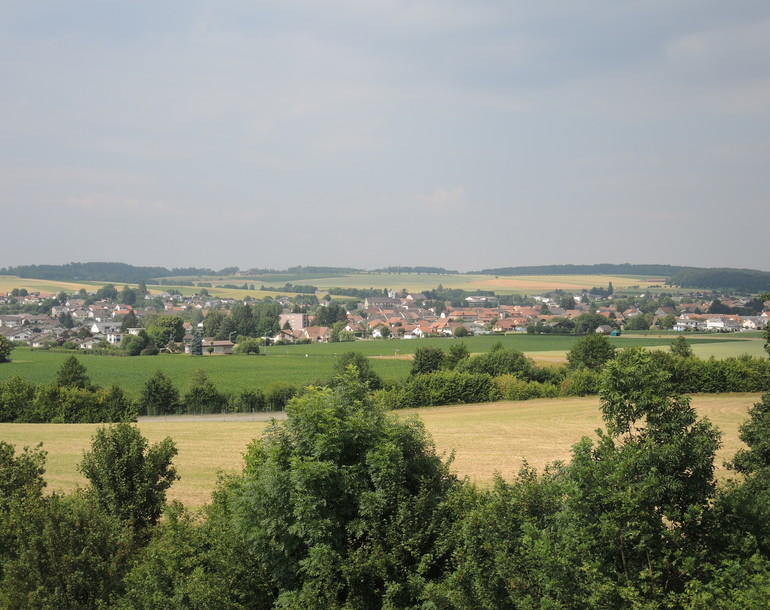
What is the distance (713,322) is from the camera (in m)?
128

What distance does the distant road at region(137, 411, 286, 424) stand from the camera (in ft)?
178

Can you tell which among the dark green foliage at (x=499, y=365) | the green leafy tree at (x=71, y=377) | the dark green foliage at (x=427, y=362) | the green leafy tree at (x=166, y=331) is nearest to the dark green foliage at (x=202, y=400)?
the green leafy tree at (x=71, y=377)

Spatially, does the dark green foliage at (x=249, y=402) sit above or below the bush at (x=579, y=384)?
below

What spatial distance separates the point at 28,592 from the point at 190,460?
20.8 meters

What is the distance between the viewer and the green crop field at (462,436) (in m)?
31.6

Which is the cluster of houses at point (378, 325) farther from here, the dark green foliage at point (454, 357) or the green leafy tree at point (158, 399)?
the dark green foliage at point (454, 357)

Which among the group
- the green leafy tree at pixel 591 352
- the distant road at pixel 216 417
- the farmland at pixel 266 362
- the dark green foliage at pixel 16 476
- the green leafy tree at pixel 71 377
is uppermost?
the dark green foliage at pixel 16 476

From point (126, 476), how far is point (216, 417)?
36.6 m

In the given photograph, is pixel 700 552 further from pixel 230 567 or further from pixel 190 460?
pixel 190 460

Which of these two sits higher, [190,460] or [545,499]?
[545,499]

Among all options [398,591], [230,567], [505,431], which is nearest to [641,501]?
[398,591]

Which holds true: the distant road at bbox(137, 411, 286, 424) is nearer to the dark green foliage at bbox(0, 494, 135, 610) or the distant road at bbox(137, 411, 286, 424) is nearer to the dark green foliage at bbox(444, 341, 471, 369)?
the dark green foliage at bbox(444, 341, 471, 369)

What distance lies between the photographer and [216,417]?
55562 mm

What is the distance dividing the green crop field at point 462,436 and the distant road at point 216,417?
0.75 meters
